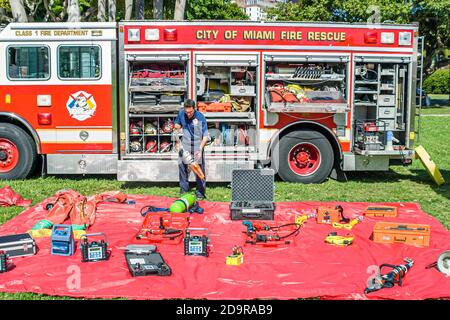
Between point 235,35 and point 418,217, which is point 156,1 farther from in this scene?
point 418,217

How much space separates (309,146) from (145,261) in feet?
19.6

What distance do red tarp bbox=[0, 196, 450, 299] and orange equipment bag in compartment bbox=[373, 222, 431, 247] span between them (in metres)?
0.12

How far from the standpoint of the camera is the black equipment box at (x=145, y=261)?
21.3ft

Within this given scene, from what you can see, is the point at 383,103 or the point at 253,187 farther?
the point at 383,103

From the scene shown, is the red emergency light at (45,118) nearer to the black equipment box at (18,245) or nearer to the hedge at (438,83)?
the black equipment box at (18,245)

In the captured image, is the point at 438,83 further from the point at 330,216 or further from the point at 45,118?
the point at 330,216

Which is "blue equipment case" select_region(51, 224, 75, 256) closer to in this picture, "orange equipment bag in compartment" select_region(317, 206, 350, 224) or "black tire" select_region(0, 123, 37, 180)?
"orange equipment bag in compartment" select_region(317, 206, 350, 224)

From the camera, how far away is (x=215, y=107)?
11.6 metres

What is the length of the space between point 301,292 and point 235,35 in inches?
259

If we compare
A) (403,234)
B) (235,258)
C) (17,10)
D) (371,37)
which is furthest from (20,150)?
(17,10)

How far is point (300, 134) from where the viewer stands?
39.0 feet

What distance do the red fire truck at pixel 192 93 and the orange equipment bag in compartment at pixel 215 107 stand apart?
0.02 meters

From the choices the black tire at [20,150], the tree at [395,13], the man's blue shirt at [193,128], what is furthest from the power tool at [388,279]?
the tree at [395,13]
